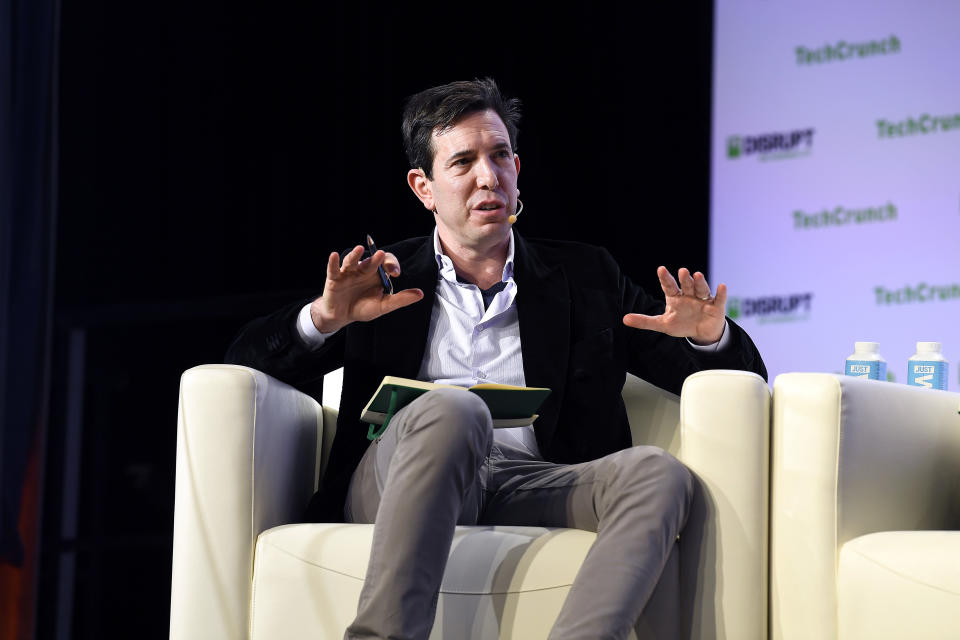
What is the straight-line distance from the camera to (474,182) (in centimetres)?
203

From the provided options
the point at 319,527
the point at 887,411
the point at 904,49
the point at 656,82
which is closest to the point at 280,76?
the point at 656,82

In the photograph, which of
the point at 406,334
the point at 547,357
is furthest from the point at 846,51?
the point at 406,334

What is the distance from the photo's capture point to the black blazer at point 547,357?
1812 millimetres

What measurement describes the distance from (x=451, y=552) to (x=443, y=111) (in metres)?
0.99

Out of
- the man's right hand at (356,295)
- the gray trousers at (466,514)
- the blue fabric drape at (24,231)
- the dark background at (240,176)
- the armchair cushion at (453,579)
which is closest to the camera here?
the gray trousers at (466,514)

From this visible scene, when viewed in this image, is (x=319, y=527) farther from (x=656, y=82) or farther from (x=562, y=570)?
(x=656, y=82)

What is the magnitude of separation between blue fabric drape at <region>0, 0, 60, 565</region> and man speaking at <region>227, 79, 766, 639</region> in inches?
41.0

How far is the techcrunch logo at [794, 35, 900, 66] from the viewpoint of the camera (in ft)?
11.7

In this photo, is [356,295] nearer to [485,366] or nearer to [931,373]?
[485,366]

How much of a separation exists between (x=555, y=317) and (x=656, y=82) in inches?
94.1

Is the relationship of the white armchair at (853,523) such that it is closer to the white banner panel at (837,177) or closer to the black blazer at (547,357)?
the black blazer at (547,357)

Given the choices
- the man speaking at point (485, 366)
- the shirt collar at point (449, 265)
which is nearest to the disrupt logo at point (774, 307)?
the man speaking at point (485, 366)

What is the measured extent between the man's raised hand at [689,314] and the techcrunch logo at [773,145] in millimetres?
2169

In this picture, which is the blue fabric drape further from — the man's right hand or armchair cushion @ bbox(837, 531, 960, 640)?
armchair cushion @ bbox(837, 531, 960, 640)
